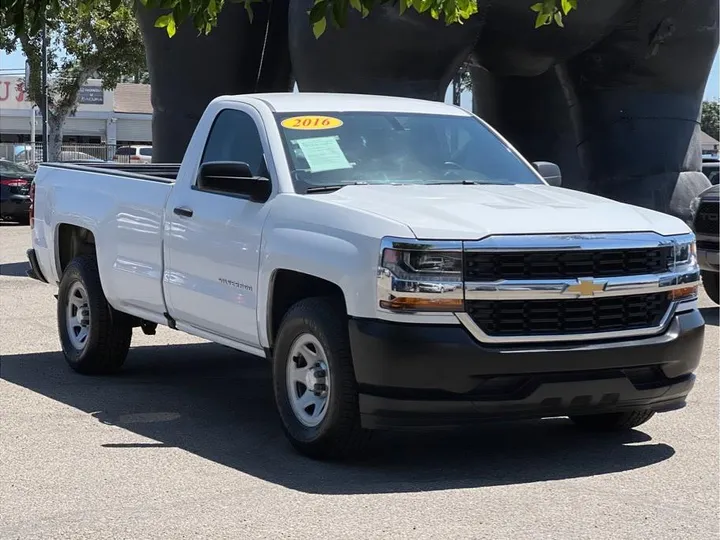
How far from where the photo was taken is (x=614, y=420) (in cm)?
748

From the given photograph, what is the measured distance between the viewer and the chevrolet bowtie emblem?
6445 millimetres

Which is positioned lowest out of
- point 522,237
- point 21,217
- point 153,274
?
point 21,217

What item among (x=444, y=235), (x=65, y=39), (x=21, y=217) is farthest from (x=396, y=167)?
(x=65, y=39)

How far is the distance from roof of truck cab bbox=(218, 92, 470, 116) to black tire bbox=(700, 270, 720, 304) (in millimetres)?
5819

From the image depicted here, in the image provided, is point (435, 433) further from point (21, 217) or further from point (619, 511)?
point (21, 217)

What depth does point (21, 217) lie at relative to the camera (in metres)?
28.3

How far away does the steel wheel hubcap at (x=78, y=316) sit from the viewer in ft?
31.0

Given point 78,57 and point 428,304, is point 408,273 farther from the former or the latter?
point 78,57

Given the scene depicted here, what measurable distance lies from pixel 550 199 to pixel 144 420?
2563 mm

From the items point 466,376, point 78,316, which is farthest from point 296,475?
point 78,316

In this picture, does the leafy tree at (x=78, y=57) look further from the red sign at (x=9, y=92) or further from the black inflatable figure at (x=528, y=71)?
the red sign at (x=9, y=92)

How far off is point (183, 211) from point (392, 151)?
4.09 feet

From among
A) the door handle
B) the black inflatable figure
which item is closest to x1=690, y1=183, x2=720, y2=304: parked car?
the black inflatable figure

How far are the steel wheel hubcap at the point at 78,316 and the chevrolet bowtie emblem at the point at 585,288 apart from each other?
400cm
